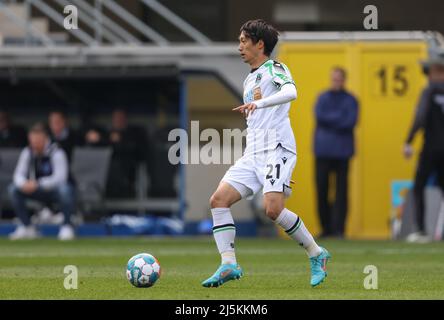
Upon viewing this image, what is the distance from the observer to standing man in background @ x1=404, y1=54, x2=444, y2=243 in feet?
57.7

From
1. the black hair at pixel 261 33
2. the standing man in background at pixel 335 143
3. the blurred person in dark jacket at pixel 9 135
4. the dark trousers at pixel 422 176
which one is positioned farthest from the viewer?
the blurred person in dark jacket at pixel 9 135

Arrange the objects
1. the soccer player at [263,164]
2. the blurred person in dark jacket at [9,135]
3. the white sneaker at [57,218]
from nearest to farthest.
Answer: the soccer player at [263,164]
the white sneaker at [57,218]
the blurred person in dark jacket at [9,135]

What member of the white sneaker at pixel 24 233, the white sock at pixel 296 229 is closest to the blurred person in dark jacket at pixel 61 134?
the white sneaker at pixel 24 233

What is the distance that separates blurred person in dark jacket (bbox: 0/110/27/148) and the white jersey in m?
11.7

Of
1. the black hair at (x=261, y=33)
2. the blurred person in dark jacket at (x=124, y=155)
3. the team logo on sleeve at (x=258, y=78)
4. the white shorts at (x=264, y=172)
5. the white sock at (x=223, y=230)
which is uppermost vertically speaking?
the blurred person in dark jacket at (x=124, y=155)

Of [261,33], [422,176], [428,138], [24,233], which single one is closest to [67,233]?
[24,233]

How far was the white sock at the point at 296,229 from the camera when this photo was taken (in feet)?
33.2

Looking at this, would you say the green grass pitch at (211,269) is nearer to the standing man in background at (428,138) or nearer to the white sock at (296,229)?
the white sock at (296,229)

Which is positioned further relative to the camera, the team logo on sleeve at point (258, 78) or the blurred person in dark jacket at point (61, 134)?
the blurred person in dark jacket at point (61, 134)

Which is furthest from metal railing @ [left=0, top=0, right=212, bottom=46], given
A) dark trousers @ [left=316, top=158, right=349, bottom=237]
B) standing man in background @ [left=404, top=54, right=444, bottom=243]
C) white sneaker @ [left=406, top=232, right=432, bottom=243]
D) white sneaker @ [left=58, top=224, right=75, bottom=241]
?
white sneaker @ [left=406, top=232, right=432, bottom=243]

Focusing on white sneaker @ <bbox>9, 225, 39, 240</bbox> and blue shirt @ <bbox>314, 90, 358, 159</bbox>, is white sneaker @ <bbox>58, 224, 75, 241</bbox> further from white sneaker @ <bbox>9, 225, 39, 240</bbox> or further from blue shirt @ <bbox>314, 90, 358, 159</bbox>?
blue shirt @ <bbox>314, 90, 358, 159</bbox>

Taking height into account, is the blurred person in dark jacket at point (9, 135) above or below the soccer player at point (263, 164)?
above

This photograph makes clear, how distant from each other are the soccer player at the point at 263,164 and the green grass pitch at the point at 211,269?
33 centimetres

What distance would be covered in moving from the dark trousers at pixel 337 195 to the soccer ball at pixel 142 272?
352 inches
